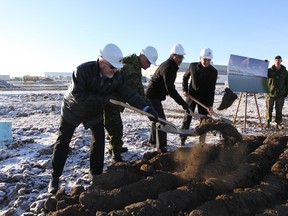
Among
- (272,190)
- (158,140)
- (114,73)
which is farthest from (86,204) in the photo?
(158,140)

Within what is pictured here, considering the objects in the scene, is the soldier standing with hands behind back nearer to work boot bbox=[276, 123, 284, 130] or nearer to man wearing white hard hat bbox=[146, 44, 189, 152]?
work boot bbox=[276, 123, 284, 130]

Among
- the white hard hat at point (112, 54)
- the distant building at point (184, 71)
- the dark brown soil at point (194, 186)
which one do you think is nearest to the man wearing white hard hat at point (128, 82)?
the dark brown soil at point (194, 186)

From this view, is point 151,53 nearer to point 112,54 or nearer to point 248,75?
point 112,54

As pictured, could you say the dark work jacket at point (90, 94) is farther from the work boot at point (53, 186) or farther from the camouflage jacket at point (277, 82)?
the camouflage jacket at point (277, 82)

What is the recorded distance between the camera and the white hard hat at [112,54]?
3.67m

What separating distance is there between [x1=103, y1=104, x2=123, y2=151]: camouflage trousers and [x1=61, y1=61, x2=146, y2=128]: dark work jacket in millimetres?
724

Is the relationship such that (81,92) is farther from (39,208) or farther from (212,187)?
(212,187)

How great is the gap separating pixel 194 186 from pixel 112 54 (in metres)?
1.70

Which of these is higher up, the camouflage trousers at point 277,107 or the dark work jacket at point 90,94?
the dark work jacket at point 90,94

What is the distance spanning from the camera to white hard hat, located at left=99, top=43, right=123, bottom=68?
144 inches

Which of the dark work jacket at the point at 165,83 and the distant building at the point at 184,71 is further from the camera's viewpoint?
the distant building at the point at 184,71

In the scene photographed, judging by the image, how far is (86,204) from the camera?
9.99 feet

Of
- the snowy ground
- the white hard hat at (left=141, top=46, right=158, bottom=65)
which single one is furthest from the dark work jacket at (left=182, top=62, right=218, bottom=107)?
the white hard hat at (left=141, top=46, right=158, bottom=65)

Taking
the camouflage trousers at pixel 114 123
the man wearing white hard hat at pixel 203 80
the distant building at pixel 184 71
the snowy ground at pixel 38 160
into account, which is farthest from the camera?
the distant building at pixel 184 71
